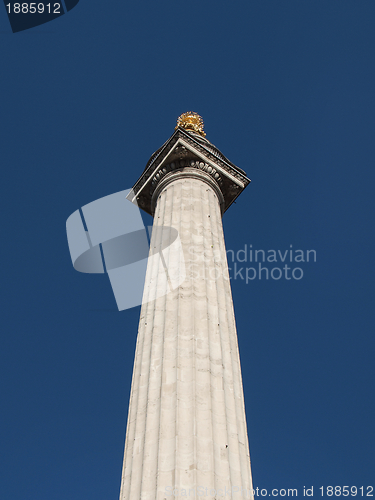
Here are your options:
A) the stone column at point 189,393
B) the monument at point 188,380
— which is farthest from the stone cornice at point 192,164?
the stone column at point 189,393

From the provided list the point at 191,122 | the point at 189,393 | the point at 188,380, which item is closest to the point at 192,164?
the point at 191,122

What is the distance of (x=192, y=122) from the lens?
1107 inches

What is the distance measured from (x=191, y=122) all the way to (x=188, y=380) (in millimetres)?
19055

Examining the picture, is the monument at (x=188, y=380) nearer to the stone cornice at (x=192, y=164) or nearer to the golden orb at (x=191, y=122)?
the stone cornice at (x=192, y=164)

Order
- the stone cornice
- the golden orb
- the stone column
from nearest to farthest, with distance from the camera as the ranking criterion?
the stone column < the stone cornice < the golden orb

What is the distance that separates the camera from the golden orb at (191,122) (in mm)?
27725

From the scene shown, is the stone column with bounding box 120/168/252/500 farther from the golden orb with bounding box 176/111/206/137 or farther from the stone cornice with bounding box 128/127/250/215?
the golden orb with bounding box 176/111/206/137

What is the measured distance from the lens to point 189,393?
40.3 feet

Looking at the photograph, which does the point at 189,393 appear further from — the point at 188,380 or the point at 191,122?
the point at 191,122

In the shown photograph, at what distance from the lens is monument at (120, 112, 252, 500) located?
35.2 feet

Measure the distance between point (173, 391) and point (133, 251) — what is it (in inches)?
456

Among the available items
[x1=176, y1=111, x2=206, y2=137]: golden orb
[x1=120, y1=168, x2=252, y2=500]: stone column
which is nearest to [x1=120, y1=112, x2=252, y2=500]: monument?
[x1=120, y1=168, x2=252, y2=500]: stone column

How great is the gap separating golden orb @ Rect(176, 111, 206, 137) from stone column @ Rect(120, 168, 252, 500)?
450 inches

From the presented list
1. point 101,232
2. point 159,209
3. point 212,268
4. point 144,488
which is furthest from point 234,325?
point 101,232
